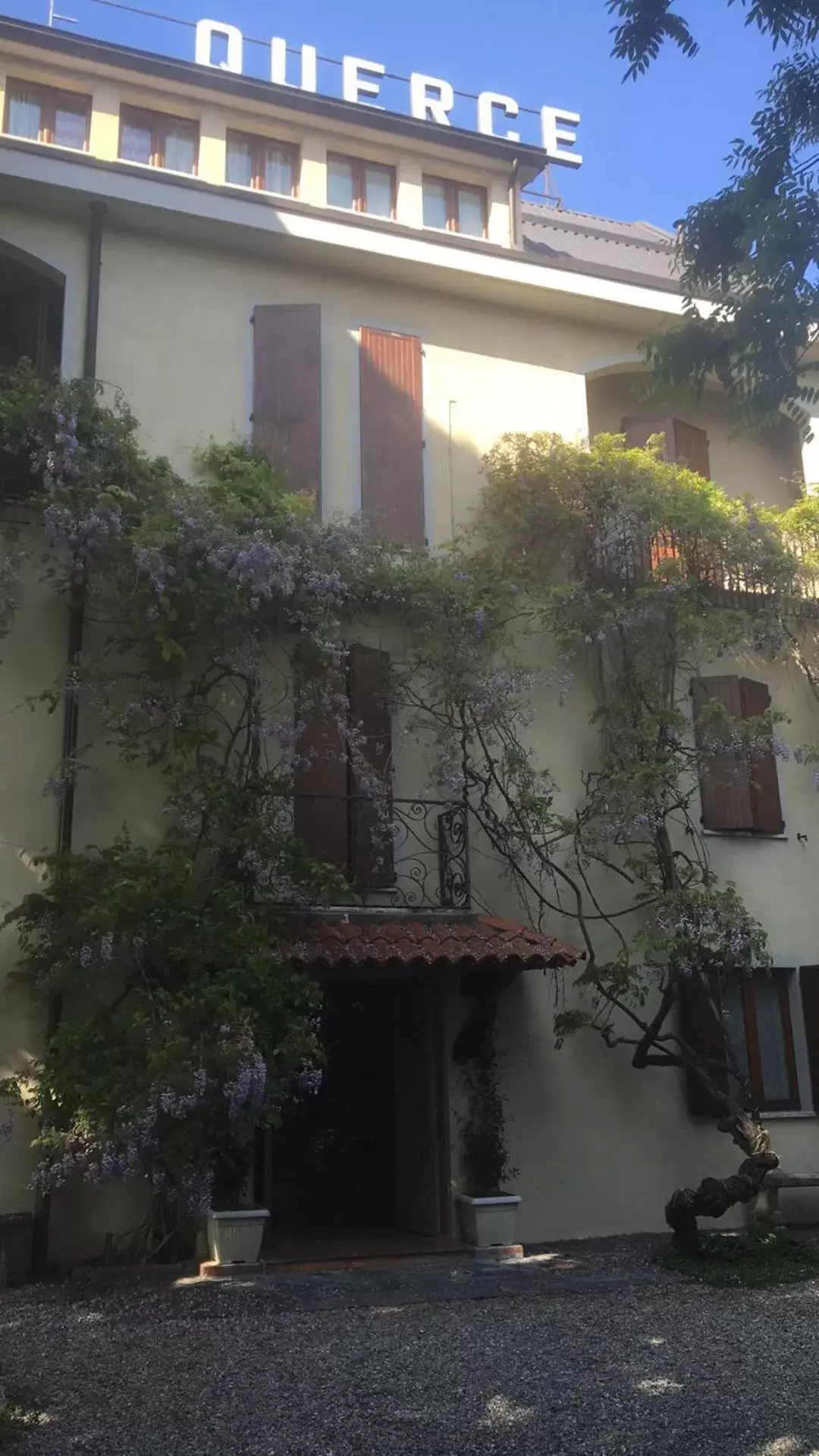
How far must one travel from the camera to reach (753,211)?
234 inches

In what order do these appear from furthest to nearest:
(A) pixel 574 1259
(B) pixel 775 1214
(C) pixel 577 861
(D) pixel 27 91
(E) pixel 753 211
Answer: (D) pixel 27 91
(C) pixel 577 861
(B) pixel 775 1214
(A) pixel 574 1259
(E) pixel 753 211

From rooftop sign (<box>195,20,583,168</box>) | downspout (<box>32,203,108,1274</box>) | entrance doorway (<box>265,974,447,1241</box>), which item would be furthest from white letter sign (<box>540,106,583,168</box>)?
entrance doorway (<box>265,974,447,1241</box>)

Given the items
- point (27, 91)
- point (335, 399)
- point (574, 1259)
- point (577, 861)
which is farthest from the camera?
point (27, 91)

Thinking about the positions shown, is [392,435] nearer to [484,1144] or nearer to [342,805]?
[342,805]

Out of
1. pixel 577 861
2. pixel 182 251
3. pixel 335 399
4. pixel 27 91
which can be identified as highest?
pixel 27 91

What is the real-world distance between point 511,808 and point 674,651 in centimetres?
259

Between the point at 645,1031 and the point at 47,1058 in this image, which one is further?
the point at 645,1031

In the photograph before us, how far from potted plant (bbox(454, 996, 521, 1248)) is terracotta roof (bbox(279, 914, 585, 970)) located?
76 cm

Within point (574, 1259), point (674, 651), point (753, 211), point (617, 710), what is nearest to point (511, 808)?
point (617, 710)

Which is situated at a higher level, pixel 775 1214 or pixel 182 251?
pixel 182 251

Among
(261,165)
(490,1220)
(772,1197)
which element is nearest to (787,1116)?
(772,1197)

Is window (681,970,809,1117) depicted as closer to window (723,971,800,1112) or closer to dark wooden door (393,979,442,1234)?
window (723,971,800,1112)

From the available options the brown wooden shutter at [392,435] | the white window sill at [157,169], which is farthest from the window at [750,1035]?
the white window sill at [157,169]

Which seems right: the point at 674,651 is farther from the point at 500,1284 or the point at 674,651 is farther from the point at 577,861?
the point at 500,1284
